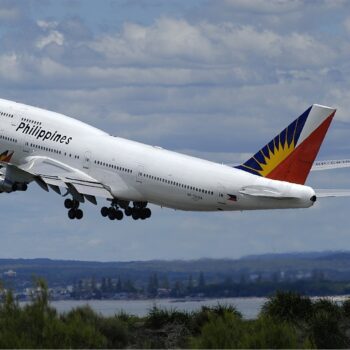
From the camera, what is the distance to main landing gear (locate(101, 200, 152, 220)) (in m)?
80.0

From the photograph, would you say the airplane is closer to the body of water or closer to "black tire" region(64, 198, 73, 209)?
"black tire" region(64, 198, 73, 209)

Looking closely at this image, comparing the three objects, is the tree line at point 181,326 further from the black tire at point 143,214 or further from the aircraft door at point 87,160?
the black tire at point 143,214

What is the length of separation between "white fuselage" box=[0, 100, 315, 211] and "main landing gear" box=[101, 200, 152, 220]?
201 centimetres

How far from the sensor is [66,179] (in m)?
77.4

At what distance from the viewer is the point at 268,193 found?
223ft

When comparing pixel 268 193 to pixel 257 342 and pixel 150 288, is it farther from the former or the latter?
pixel 257 342

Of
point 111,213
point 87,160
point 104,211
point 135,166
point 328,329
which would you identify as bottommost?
point 328,329

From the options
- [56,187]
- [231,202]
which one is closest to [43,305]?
[231,202]

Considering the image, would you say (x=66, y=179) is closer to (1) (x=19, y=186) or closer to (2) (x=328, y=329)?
(1) (x=19, y=186)

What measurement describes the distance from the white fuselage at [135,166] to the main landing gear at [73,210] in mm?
2317

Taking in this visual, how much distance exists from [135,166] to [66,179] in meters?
4.44

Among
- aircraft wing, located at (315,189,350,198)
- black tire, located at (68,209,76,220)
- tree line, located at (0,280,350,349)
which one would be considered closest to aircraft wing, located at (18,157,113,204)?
black tire, located at (68,209,76,220)

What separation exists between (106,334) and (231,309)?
7.03 meters

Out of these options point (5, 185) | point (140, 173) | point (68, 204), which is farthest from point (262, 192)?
point (5, 185)
